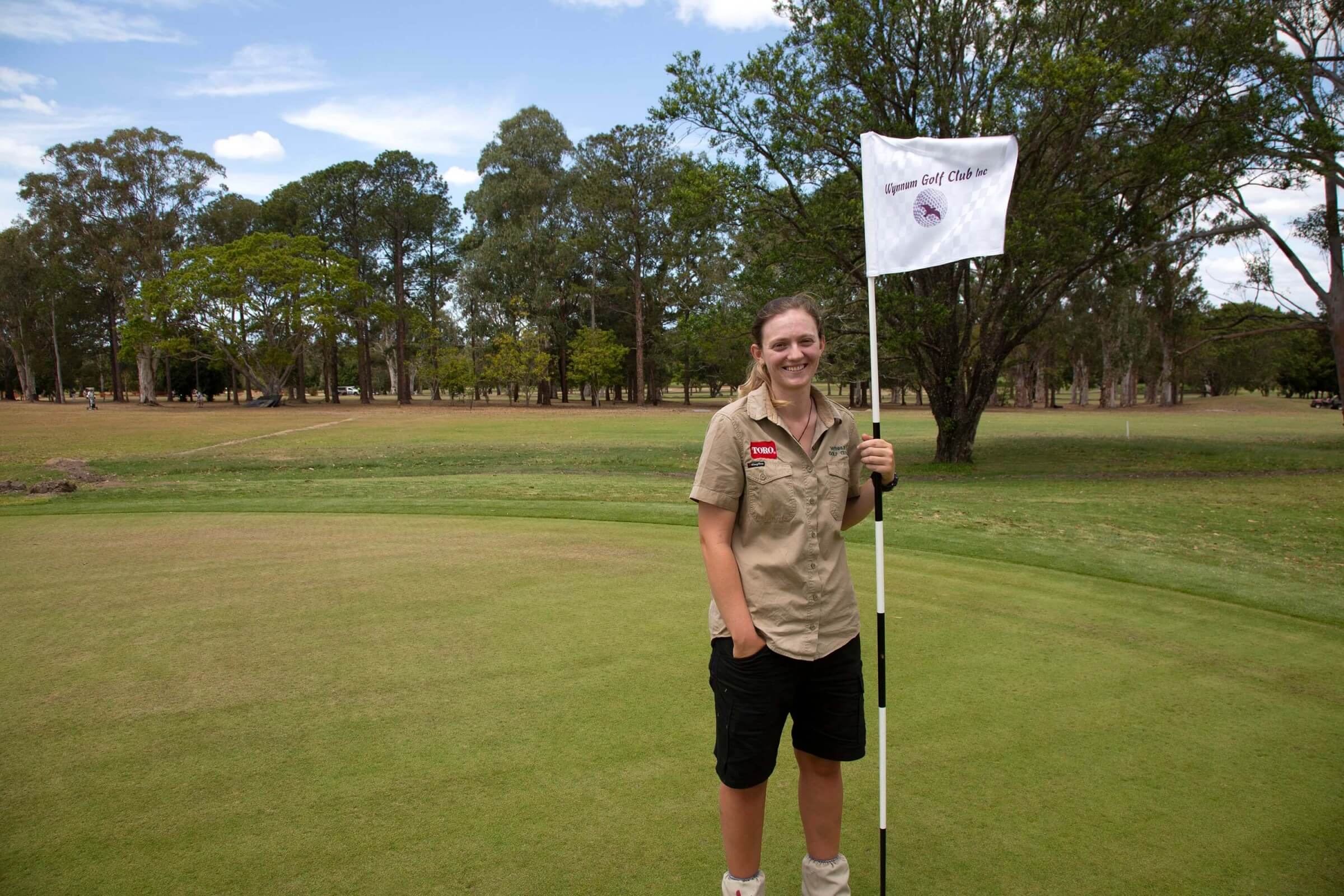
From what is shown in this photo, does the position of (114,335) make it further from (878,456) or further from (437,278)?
(878,456)

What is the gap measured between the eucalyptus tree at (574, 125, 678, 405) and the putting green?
53.4 m

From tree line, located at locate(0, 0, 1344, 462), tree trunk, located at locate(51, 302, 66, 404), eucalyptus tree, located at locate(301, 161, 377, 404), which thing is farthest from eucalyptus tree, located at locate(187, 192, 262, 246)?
tree trunk, located at locate(51, 302, 66, 404)

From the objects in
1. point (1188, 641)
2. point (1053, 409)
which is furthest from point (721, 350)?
point (1188, 641)

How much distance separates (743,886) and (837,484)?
4.32 feet

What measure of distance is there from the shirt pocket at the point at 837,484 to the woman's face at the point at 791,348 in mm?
289

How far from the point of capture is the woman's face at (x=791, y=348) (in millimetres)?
2707

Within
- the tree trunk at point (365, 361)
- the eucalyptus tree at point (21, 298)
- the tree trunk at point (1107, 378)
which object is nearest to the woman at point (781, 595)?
the tree trunk at point (1107, 378)

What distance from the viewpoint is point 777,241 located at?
21812 mm

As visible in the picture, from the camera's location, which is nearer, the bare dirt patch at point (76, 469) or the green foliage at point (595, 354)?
the bare dirt patch at point (76, 469)

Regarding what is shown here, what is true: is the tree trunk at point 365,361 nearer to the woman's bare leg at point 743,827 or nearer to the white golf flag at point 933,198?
the white golf flag at point 933,198

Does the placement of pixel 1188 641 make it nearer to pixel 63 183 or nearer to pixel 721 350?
pixel 721 350

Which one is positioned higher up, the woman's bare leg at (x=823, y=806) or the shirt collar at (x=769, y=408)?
the shirt collar at (x=769, y=408)

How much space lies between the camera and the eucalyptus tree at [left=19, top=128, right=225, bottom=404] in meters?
62.2

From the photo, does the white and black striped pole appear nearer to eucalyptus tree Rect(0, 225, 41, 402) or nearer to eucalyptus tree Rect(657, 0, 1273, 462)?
eucalyptus tree Rect(657, 0, 1273, 462)
